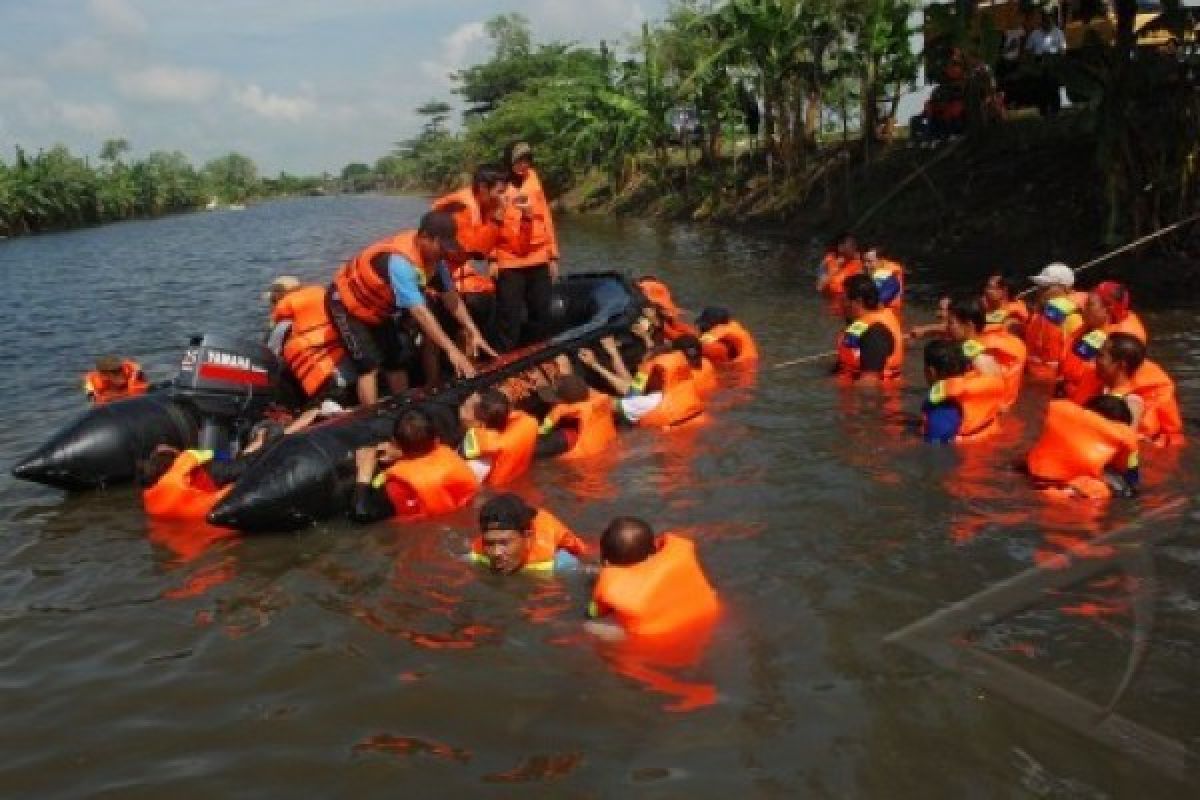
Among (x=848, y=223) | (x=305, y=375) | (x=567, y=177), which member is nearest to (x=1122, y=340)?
(x=305, y=375)

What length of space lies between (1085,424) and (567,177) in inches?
1444

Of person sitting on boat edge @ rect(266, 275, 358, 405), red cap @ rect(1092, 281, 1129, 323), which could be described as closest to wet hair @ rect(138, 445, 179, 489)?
person sitting on boat edge @ rect(266, 275, 358, 405)

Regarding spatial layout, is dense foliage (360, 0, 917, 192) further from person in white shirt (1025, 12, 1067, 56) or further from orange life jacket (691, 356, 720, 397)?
orange life jacket (691, 356, 720, 397)

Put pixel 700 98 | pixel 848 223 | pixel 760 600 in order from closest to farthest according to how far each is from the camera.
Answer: pixel 760 600 < pixel 848 223 < pixel 700 98

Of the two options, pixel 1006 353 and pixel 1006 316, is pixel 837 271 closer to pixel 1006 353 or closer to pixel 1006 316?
pixel 1006 316

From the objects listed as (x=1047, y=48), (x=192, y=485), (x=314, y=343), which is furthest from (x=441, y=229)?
(x=1047, y=48)

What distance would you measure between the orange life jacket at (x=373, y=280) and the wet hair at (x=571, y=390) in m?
1.20

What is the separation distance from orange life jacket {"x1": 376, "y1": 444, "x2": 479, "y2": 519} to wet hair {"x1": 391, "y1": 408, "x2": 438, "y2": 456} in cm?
5

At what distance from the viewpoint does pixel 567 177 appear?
4156 cm

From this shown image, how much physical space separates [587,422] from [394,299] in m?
1.59

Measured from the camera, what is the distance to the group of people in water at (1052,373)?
6164 millimetres

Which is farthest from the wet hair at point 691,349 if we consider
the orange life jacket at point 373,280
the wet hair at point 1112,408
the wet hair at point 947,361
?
the wet hair at point 1112,408

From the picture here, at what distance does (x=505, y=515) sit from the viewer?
525cm

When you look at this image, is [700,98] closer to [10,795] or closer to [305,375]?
[305,375]
